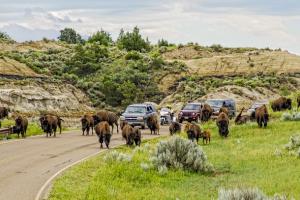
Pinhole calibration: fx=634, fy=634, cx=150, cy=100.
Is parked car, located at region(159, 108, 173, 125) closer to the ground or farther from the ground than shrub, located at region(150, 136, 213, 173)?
farther from the ground

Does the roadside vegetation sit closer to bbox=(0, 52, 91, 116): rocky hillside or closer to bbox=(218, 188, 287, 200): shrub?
bbox=(0, 52, 91, 116): rocky hillside

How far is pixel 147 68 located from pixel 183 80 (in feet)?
17.7

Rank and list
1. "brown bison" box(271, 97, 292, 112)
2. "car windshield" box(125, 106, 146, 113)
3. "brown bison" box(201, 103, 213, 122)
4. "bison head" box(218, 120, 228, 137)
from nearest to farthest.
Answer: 1. "bison head" box(218, 120, 228, 137)
2. "car windshield" box(125, 106, 146, 113)
3. "brown bison" box(201, 103, 213, 122)
4. "brown bison" box(271, 97, 292, 112)

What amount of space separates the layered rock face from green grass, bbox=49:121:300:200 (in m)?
32.1

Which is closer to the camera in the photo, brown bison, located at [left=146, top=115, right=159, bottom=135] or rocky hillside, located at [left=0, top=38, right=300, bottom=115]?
brown bison, located at [left=146, top=115, right=159, bottom=135]

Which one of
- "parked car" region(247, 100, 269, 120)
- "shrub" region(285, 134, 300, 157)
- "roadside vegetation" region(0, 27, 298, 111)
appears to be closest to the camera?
"shrub" region(285, 134, 300, 157)

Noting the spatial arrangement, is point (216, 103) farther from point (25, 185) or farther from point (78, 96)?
point (25, 185)

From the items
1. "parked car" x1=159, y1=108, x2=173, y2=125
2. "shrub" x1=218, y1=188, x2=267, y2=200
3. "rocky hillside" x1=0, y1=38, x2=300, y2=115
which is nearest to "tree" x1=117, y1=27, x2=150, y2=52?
"rocky hillside" x1=0, y1=38, x2=300, y2=115

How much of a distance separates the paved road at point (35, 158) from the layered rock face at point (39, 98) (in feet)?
65.2

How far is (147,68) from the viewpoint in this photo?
88.6 m

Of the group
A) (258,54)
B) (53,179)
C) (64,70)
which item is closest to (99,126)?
(53,179)

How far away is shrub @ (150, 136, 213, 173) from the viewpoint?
2209 centimetres

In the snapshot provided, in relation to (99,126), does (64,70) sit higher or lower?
higher

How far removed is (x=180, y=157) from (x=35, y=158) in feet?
22.3
